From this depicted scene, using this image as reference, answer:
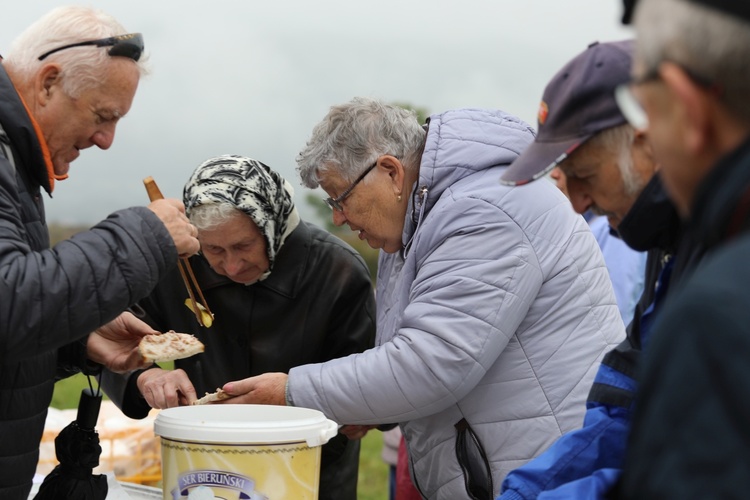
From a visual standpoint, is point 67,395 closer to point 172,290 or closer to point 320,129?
point 172,290

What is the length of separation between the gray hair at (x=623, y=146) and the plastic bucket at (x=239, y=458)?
2.77 ft

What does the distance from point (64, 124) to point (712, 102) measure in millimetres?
1620

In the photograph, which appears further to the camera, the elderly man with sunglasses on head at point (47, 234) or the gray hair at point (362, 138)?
the gray hair at point (362, 138)

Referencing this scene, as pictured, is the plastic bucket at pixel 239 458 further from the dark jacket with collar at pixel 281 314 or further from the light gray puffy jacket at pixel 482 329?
the dark jacket with collar at pixel 281 314

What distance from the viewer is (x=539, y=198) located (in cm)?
237

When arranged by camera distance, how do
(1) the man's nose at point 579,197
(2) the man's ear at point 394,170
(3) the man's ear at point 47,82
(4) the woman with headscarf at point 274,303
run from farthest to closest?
(4) the woman with headscarf at point 274,303 → (2) the man's ear at point 394,170 → (3) the man's ear at point 47,82 → (1) the man's nose at point 579,197

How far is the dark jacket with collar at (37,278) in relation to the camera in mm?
1727

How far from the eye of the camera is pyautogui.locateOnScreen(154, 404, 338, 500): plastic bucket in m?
1.90

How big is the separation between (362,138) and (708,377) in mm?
1867

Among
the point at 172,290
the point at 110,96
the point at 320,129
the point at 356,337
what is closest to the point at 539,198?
the point at 320,129

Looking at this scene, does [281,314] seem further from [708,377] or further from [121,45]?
[708,377]

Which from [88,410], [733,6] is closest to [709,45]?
[733,6]

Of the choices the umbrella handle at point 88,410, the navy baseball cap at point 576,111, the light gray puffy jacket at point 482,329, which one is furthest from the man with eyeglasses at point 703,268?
the umbrella handle at point 88,410

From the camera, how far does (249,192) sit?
2832mm
